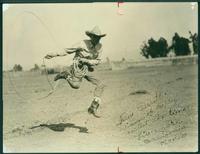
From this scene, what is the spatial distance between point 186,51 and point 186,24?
159 millimetres

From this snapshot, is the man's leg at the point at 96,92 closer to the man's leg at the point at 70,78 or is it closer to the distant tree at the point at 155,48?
the man's leg at the point at 70,78

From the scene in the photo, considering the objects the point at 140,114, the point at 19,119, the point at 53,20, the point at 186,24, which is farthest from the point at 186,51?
the point at 19,119

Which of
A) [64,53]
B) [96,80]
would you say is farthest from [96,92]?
[64,53]

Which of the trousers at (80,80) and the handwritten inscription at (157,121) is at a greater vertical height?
the trousers at (80,80)

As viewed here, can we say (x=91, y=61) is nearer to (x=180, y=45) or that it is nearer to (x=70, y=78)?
(x=70, y=78)

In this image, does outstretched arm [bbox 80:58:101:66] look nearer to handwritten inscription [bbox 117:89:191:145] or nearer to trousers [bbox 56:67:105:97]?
trousers [bbox 56:67:105:97]

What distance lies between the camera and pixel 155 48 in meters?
4.14

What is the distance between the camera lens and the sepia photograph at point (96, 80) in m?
4.09

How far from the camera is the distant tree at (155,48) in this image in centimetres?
412

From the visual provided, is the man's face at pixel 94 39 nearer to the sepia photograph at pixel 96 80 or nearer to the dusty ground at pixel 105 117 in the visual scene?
the sepia photograph at pixel 96 80

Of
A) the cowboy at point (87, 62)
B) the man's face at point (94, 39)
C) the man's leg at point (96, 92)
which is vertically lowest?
the man's leg at point (96, 92)

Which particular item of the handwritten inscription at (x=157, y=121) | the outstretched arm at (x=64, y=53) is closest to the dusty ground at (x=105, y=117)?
the handwritten inscription at (x=157, y=121)

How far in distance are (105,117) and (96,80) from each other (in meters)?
0.22

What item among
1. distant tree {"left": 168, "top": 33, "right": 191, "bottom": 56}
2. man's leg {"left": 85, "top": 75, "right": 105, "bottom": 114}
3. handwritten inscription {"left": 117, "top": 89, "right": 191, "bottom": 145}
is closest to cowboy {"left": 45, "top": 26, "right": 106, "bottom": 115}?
man's leg {"left": 85, "top": 75, "right": 105, "bottom": 114}
